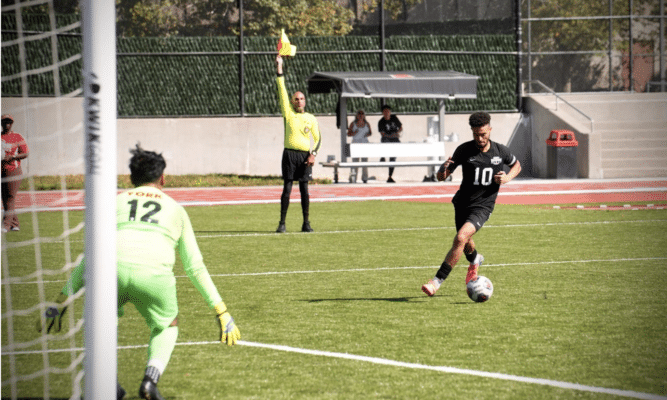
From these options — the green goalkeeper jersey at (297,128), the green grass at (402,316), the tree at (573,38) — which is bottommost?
the green grass at (402,316)

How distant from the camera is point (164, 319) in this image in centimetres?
529

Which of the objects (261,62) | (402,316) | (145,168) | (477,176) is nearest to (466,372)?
(402,316)

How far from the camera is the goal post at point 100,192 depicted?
4090mm

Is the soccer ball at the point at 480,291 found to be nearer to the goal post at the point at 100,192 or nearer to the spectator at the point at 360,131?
the goal post at the point at 100,192

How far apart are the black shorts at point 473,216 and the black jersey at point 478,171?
4 centimetres

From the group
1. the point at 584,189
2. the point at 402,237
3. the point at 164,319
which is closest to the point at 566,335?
the point at 164,319

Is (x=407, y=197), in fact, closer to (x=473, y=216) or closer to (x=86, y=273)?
(x=473, y=216)

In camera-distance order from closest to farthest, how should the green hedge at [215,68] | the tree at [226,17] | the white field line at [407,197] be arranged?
the white field line at [407,197]
the green hedge at [215,68]
the tree at [226,17]

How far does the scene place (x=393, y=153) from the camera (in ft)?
84.5

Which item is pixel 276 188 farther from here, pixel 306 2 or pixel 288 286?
pixel 288 286

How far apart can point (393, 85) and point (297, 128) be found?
12.5 meters

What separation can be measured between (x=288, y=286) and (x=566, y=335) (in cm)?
330

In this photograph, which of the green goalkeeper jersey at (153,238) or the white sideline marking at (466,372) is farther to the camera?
the white sideline marking at (466,372)

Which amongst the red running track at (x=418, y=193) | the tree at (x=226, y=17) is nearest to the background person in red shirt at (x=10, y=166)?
the red running track at (x=418, y=193)
